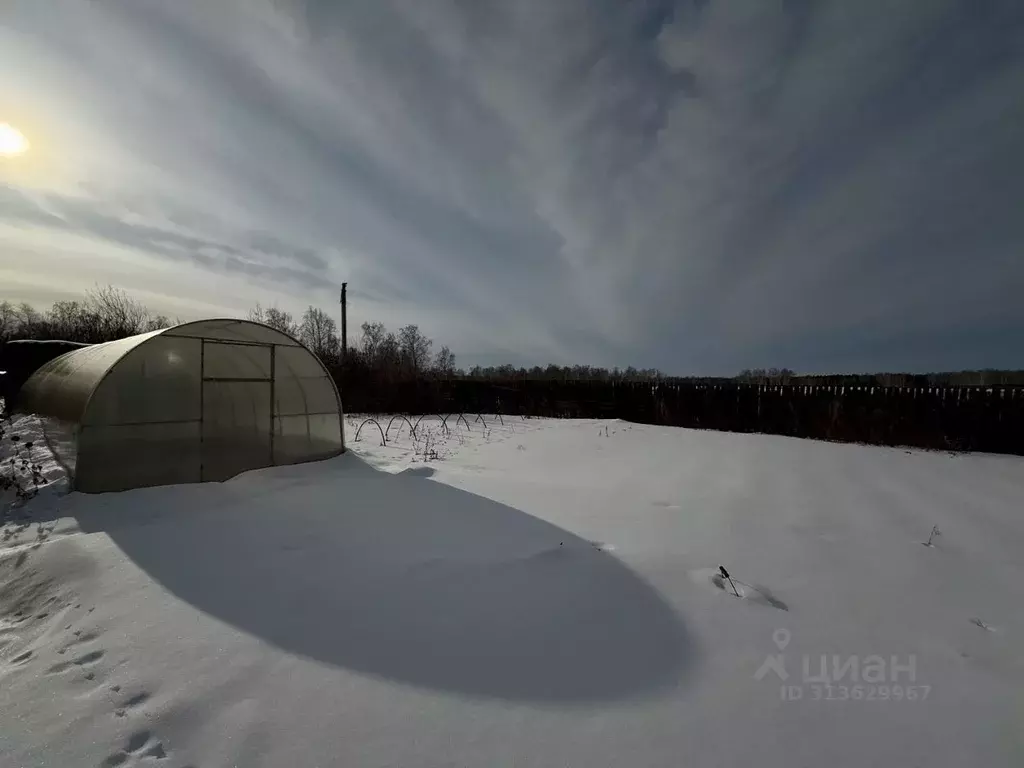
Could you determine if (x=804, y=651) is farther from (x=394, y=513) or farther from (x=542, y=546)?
(x=394, y=513)

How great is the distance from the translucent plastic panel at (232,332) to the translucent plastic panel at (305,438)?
1.34 meters

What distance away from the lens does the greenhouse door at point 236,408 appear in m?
6.28

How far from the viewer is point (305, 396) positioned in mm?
7422

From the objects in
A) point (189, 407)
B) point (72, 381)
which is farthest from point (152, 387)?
point (72, 381)

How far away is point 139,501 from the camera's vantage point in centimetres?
479

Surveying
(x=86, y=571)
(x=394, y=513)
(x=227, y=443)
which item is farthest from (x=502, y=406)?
(x=86, y=571)

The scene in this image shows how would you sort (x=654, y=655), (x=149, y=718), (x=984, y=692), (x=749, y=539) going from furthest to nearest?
(x=749, y=539), (x=654, y=655), (x=984, y=692), (x=149, y=718)

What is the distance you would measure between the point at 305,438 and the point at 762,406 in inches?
496

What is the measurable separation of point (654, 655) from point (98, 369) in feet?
24.1

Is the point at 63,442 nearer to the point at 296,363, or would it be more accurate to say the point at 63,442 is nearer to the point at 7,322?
the point at 296,363

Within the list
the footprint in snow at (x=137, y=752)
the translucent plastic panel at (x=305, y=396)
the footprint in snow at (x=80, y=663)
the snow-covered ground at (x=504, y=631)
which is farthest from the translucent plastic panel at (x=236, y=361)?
the footprint in snow at (x=137, y=752)

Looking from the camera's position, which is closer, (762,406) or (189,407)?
(189,407)

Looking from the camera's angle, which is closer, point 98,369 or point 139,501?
point 139,501

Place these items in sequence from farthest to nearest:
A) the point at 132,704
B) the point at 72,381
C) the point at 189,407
Result: the point at 72,381, the point at 189,407, the point at 132,704
